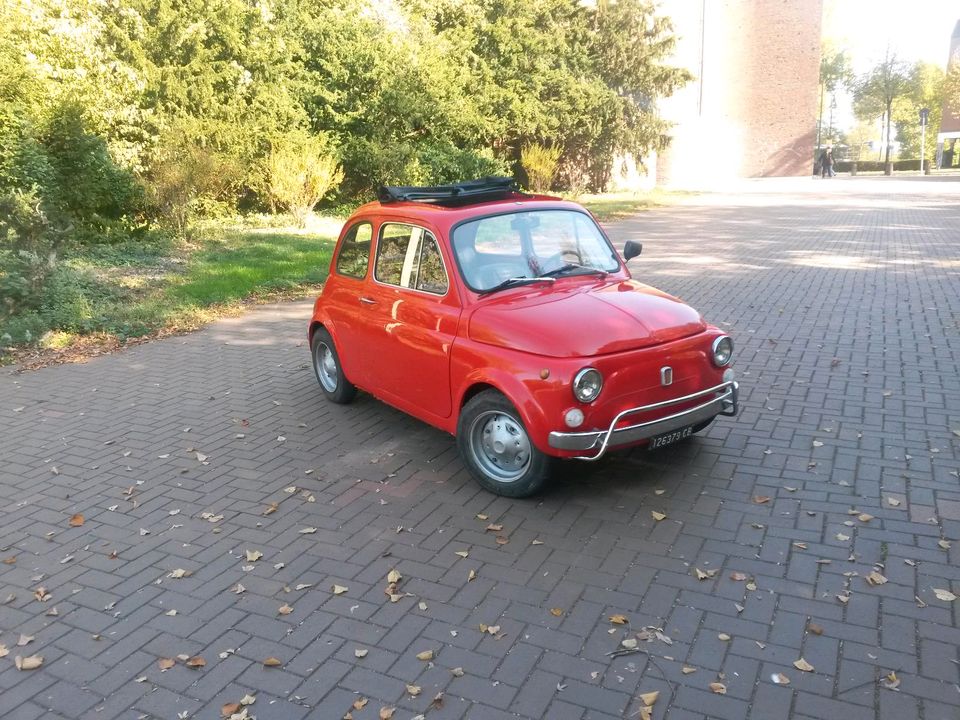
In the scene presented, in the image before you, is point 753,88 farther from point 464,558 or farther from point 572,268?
point 464,558

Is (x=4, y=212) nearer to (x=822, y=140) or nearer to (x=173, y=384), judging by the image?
(x=173, y=384)

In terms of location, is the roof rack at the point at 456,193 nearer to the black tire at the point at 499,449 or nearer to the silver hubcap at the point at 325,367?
the silver hubcap at the point at 325,367

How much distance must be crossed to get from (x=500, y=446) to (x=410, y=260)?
157 cm

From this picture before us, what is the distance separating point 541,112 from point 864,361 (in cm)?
2201

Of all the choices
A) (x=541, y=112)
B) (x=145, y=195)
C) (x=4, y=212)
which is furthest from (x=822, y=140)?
(x=4, y=212)

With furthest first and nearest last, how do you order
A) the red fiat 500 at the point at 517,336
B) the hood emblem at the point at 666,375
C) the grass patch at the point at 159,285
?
the grass patch at the point at 159,285
the hood emblem at the point at 666,375
the red fiat 500 at the point at 517,336

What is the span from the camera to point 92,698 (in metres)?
3.23

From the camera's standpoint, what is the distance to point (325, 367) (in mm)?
6949

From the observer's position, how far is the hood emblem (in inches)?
181

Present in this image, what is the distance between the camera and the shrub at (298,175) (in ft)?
59.7

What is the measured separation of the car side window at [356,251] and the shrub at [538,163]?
72.7 feet

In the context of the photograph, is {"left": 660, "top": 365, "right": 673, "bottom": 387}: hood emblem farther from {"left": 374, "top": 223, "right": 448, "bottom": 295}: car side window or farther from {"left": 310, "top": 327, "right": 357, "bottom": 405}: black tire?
{"left": 310, "top": 327, "right": 357, "bottom": 405}: black tire

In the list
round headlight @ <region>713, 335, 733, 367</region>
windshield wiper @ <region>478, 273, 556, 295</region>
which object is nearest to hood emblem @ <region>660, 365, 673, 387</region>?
round headlight @ <region>713, 335, 733, 367</region>

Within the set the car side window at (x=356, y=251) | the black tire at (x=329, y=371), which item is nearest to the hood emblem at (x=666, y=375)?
the car side window at (x=356, y=251)
